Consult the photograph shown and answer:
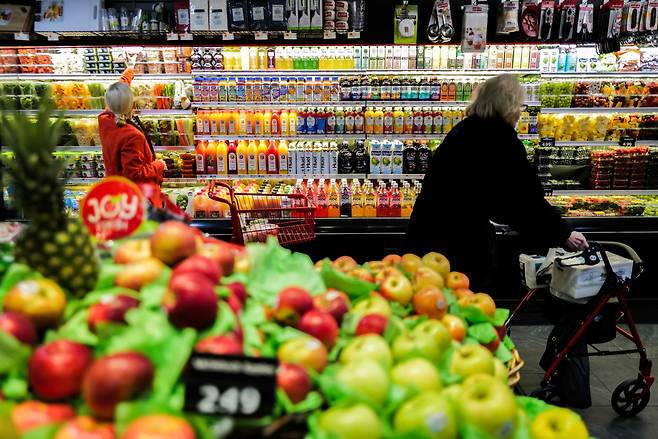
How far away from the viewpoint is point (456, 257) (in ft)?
10.1

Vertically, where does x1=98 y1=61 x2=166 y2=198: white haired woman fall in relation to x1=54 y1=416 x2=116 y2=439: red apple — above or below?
above

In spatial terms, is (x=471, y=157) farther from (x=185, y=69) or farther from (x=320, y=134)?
(x=185, y=69)

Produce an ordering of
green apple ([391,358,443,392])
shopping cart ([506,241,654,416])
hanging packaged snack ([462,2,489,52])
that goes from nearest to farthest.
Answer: green apple ([391,358,443,392]) < shopping cart ([506,241,654,416]) < hanging packaged snack ([462,2,489,52])

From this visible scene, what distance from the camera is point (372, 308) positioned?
5.14 ft

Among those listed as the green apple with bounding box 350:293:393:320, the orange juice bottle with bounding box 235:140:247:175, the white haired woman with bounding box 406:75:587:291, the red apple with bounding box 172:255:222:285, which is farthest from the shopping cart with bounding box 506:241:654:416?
the orange juice bottle with bounding box 235:140:247:175

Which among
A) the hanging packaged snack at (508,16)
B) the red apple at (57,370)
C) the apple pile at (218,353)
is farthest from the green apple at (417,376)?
the hanging packaged snack at (508,16)

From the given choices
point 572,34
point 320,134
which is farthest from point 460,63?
point 320,134

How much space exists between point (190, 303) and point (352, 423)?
44 cm

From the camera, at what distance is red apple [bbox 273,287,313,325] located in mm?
1430

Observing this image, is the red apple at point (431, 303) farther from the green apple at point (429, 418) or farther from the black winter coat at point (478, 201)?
the black winter coat at point (478, 201)

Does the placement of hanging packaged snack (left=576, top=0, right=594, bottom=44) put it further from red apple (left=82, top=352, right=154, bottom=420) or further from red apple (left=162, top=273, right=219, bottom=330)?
red apple (left=82, top=352, right=154, bottom=420)

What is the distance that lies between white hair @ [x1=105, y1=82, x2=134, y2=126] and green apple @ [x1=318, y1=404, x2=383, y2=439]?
354 cm

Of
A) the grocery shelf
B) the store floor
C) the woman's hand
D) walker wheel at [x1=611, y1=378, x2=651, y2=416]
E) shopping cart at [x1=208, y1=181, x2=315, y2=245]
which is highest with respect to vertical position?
the grocery shelf

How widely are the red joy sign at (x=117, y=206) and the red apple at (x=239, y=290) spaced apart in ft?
1.43
